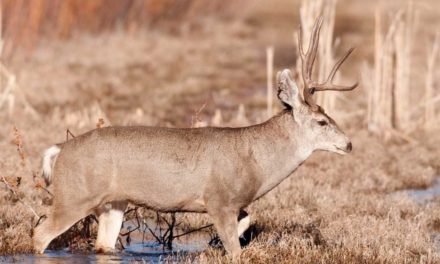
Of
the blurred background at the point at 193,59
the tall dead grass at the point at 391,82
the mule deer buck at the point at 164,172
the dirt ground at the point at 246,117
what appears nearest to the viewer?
the mule deer buck at the point at 164,172

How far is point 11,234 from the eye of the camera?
336 inches

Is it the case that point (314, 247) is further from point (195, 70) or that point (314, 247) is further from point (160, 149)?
point (195, 70)

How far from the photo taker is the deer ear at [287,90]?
8641 millimetres

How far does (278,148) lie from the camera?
343 inches

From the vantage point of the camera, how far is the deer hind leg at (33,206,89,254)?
26.8 feet

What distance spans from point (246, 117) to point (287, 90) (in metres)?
11.0

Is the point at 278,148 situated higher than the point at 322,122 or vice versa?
the point at 322,122

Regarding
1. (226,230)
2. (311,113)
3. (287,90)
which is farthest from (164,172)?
(311,113)

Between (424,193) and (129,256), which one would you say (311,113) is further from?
(424,193)

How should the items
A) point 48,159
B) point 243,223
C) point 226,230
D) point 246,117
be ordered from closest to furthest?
1. point 226,230
2. point 48,159
3. point 243,223
4. point 246,117

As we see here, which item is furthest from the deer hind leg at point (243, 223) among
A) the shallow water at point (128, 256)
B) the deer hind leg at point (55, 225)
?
the deer hind leg at point (55, 225)

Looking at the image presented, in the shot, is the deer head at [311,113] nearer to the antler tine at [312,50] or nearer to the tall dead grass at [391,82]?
the antler tine at [312,50]

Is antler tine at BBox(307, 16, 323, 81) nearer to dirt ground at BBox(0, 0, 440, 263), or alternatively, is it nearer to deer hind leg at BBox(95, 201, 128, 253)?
dirt ground at BBox(0, 0, 440, 263)

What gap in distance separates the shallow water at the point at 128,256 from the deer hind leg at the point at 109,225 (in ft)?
0.35
